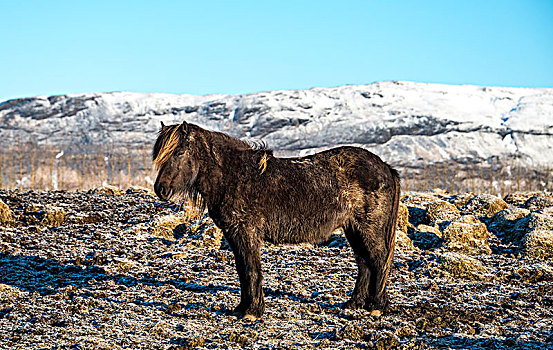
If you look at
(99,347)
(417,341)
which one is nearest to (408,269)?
(417,341)

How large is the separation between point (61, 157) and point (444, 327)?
189546 mm

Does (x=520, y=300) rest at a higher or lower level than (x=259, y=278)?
lower

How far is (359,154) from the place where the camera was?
8.98 m

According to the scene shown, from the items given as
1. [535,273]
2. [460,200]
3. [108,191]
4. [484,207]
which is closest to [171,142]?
[535,273]

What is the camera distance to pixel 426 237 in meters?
14.6

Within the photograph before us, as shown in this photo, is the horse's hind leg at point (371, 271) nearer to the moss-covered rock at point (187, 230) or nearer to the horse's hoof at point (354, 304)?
the horse's hoof at point (354, 304)

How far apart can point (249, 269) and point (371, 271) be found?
2223mm

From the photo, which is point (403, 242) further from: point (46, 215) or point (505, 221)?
point (46, 215)

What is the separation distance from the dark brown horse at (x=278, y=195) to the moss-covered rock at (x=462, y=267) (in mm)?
3316

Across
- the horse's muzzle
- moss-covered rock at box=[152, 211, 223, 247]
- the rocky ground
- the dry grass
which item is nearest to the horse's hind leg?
the rocky ground

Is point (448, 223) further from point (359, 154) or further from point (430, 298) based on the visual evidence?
point (359, 154)

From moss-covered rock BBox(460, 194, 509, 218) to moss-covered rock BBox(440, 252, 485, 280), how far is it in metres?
5.68

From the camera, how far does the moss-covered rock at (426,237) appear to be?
14242 millimetres

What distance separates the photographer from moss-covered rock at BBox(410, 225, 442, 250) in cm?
1424
